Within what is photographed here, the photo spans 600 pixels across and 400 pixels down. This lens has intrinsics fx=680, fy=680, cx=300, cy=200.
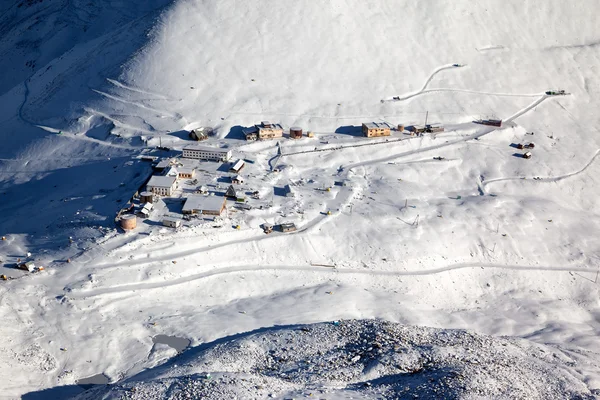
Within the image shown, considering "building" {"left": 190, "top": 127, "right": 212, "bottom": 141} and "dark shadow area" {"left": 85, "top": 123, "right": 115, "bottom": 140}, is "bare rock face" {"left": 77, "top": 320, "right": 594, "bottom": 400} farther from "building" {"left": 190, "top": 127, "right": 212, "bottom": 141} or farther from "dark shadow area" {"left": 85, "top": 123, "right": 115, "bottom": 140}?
"dark shadow area" {"left": 85, "top": 123, "right": 115, "bottom": 140}

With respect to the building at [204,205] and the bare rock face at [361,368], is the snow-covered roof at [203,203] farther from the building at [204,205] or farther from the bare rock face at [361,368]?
the bare rock face at [361,368]

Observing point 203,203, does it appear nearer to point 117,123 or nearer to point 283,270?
point 283,270

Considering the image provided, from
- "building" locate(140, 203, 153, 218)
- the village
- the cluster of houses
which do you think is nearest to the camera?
"building" locate(140, 203, 153, 218)

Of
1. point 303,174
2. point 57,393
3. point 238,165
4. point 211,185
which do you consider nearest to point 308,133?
point 303,174

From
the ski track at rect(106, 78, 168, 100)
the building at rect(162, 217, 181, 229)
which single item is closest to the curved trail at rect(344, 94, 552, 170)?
the building at rect(162, 217, 181, 229)

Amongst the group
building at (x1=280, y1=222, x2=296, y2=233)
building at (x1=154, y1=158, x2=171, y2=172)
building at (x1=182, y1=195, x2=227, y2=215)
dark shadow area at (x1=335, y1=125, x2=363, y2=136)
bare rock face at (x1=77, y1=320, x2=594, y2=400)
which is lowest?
bare rock face at (x1=77, y1=320, x2=594, y2=400)

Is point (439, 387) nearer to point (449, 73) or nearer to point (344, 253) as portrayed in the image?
point (344, 253)
